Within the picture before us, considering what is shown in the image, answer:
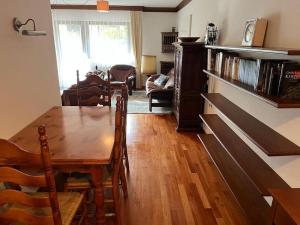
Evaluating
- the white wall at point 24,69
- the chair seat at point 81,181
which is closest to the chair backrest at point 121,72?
the white wall at point 24,69

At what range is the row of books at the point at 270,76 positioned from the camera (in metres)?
1.50

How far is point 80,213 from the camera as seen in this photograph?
Answer: 1786 mm

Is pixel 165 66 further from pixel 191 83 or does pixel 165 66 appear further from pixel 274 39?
pixel 274 39

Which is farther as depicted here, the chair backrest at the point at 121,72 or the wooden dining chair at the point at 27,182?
the chair backrest at the point at 121,72

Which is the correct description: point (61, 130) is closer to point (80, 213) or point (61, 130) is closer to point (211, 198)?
point (80, 213)

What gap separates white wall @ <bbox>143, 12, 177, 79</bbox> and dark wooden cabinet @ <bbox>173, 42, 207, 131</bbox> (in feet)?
11.6

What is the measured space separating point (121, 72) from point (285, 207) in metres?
6.36

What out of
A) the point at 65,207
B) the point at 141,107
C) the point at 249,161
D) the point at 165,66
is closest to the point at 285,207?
the point at 249,161

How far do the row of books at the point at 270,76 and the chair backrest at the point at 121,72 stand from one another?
499cm

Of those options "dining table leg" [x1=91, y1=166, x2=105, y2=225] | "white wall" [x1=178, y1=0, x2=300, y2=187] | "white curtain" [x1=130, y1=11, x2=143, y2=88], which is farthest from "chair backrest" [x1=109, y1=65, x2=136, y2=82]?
"dining table leg" [x1=91, y1=166, x2=105, y2=225]

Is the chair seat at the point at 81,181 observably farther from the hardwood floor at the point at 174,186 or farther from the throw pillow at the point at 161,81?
the throw pillow at the point at 161,81

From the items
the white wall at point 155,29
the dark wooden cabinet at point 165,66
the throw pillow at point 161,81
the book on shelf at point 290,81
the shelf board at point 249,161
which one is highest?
the white wall at point 155,29

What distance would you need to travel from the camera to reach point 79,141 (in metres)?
1.76

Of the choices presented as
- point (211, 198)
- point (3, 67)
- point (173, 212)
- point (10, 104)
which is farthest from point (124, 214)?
point (3, 67)
